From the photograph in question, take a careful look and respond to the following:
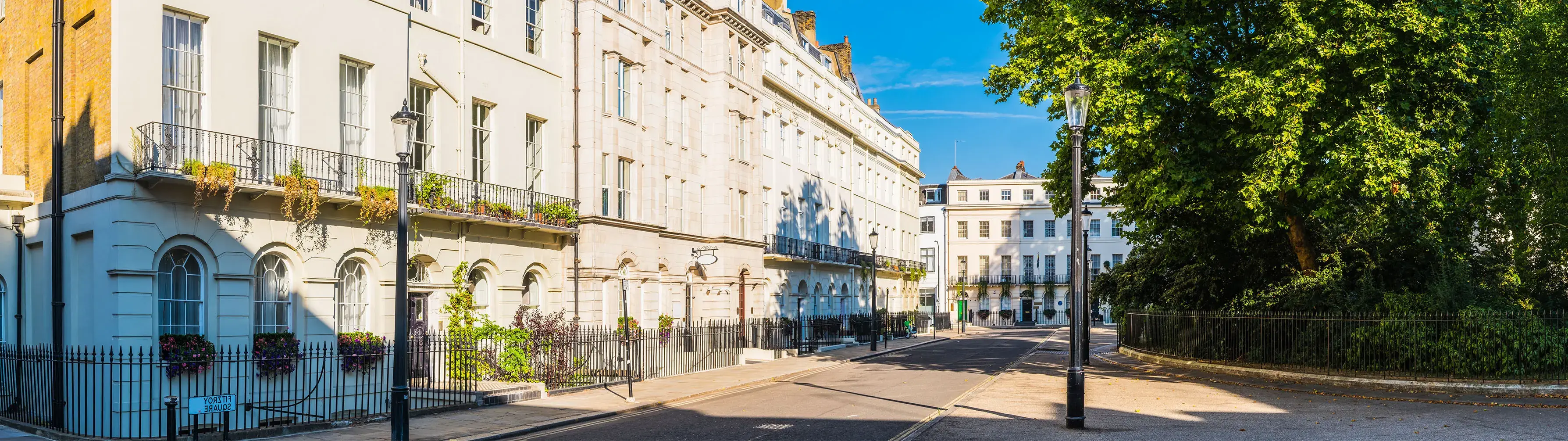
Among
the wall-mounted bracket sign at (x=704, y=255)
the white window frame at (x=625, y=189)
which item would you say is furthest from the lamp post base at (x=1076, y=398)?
the wall-mounted bracket sign at (x=704, y=255)

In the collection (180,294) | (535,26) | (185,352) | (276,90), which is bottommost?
(185,352)

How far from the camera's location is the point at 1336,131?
746 inches

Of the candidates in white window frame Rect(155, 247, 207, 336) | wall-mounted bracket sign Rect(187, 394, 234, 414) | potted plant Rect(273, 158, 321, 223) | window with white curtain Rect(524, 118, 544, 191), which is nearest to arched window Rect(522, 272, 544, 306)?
window with white curtain Rect(524, 118, 544, 191)

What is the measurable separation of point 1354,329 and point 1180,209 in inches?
178

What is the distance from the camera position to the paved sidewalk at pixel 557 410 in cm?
1495

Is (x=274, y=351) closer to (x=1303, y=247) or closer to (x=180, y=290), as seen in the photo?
(x=180, y=290)

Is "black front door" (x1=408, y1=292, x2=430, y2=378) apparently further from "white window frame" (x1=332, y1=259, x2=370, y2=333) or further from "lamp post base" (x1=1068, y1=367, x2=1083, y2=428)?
"lamp post base" (x1=1068, y1=367, x2=1083, y2=428)

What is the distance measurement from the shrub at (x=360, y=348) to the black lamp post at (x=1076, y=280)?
465 inches

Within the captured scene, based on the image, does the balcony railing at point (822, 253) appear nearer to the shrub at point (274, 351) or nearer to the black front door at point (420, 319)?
the black front door at point (420, 319)

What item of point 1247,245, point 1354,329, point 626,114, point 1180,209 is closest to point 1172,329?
point 1247,245

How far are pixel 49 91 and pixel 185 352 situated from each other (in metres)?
5.85

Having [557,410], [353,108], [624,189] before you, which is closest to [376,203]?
[353,108]

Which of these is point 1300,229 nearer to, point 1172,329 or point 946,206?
point 1172,329

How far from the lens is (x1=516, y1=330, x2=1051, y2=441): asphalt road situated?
1482 cm
